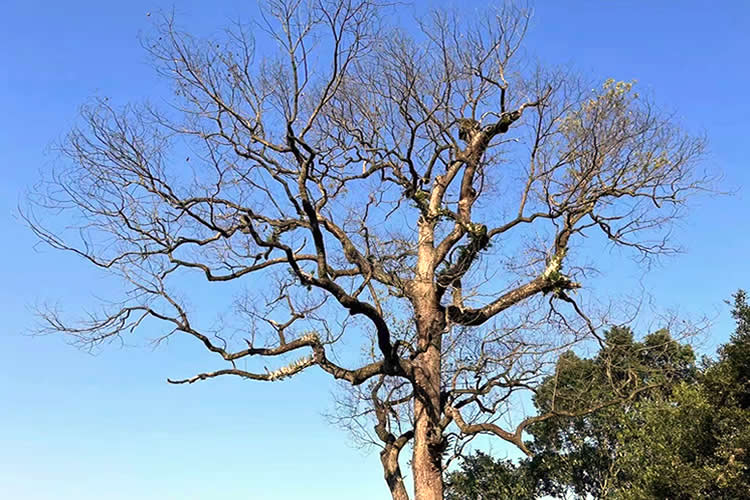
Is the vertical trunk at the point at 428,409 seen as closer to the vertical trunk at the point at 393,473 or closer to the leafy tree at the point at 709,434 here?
the vertical trunk at the point at 393,473

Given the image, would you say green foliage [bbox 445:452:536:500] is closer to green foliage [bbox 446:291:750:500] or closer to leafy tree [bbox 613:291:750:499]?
green foliage [bbox 446:291:750:500]

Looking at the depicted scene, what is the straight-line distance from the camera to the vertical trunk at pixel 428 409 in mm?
7785

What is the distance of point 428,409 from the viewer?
8.05 meters

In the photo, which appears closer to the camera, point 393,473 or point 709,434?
point 393,473

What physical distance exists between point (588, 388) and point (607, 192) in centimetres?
270

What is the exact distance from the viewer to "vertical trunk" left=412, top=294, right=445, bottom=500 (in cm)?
779

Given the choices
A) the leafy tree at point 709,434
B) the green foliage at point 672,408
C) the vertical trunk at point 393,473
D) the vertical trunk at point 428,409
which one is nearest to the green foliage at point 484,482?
the green foliage at point 672,408

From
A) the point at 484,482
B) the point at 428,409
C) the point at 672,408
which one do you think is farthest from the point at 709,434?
the point at 484,482

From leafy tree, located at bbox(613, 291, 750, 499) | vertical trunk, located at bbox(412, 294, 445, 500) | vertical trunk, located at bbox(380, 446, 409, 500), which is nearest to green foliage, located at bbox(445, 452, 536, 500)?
leafy tree, located at bbox(613, 291, 750, 499)

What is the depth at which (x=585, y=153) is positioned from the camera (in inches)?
332

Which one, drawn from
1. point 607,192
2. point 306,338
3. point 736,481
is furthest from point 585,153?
point 736,481

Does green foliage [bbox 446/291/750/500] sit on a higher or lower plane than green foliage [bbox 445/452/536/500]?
lower

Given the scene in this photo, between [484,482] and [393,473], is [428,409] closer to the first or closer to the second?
[393,473]

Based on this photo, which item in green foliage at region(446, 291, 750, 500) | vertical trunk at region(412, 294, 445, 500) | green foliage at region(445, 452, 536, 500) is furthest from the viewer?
green foliage at region(445, 452, 536, 500)
